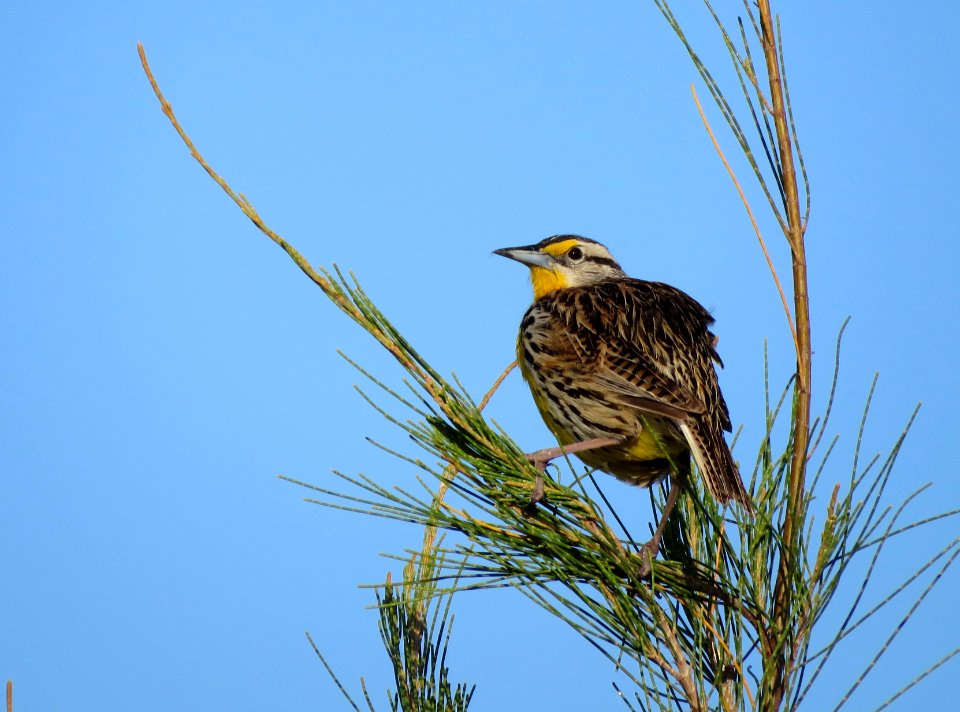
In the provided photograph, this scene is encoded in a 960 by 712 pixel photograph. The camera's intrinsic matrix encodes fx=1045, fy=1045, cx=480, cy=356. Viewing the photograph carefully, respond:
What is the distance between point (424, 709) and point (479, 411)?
83 centimetres

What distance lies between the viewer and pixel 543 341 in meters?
3.64

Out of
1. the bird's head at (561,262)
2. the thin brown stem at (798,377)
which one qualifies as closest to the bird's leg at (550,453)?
the thin brown stem at (798,377)

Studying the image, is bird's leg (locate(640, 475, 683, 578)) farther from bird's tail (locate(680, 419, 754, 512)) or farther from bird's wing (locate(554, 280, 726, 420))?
bird's wing (locate(554, 280, 726, 420))

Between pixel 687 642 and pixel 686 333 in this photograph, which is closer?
pixel 687 642

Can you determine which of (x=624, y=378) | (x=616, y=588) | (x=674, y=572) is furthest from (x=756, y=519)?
(x=624, y=378)

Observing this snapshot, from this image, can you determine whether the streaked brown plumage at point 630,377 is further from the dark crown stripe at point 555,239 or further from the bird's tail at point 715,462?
the dark crown stripe at point 555,239

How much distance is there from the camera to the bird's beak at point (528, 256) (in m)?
4.52

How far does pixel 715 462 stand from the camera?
9.82 ft

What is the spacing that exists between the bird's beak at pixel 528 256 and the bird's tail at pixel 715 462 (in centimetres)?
156

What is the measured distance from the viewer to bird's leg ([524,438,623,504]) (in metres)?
2.61

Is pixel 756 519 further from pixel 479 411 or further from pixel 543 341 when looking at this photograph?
pixel 543 341

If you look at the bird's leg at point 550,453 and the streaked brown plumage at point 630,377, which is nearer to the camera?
the bird's leg at point 550,453

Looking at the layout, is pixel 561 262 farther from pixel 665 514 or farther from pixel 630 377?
pixel 665 514

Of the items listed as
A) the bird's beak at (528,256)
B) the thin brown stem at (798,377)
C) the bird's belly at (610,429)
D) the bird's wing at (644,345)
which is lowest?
the thin brown stem at (798,377)
